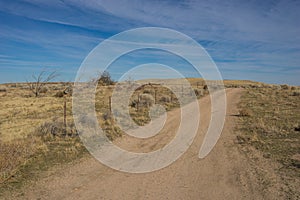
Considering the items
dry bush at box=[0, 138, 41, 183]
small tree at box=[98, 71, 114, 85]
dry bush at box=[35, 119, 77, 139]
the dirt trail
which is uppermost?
small tree at box=[98, 71, 114, 85]

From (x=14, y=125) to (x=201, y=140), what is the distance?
1008 cm

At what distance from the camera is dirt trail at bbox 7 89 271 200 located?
5.26m

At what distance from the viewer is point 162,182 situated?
19.3 feet

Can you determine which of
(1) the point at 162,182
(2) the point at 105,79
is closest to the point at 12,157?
(1) the point at 162,182

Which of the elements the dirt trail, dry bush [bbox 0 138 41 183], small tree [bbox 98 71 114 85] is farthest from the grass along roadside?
small tree [bbox 98 71 114 85]

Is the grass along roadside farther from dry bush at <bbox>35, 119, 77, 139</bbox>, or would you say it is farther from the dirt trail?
dry bush at <bbox>35, 119, 77, 139</bbox>

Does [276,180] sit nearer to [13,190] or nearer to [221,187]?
[221,187]

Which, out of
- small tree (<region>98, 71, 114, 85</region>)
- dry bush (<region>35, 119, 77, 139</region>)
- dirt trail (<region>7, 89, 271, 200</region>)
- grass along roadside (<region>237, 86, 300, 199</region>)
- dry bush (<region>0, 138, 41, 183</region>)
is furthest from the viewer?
small tree (<region>98, 71, 114, 85</region>)

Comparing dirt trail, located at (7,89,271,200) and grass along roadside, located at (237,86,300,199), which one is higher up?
grass along roadside, located at (237,86,300,199)

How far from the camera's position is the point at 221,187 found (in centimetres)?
559

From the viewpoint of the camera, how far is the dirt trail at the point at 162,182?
17.3 feet

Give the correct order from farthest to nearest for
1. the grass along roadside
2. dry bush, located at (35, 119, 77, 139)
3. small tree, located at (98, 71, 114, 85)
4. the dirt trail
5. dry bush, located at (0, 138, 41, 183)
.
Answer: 1. small tree, located at (98, 71, 114, 85)
2. dry bush, located at (35, 119, 77, 139)
3. dry bush, located at (0, 138, 41, 183)
4. the grass along roadside
5. the dirt trail

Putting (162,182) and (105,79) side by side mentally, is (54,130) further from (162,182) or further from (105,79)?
(105,79)

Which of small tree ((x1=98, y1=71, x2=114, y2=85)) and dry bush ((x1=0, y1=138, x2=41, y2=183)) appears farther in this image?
small tree ((x1=98, y1=71, x2=114, y2=85))
